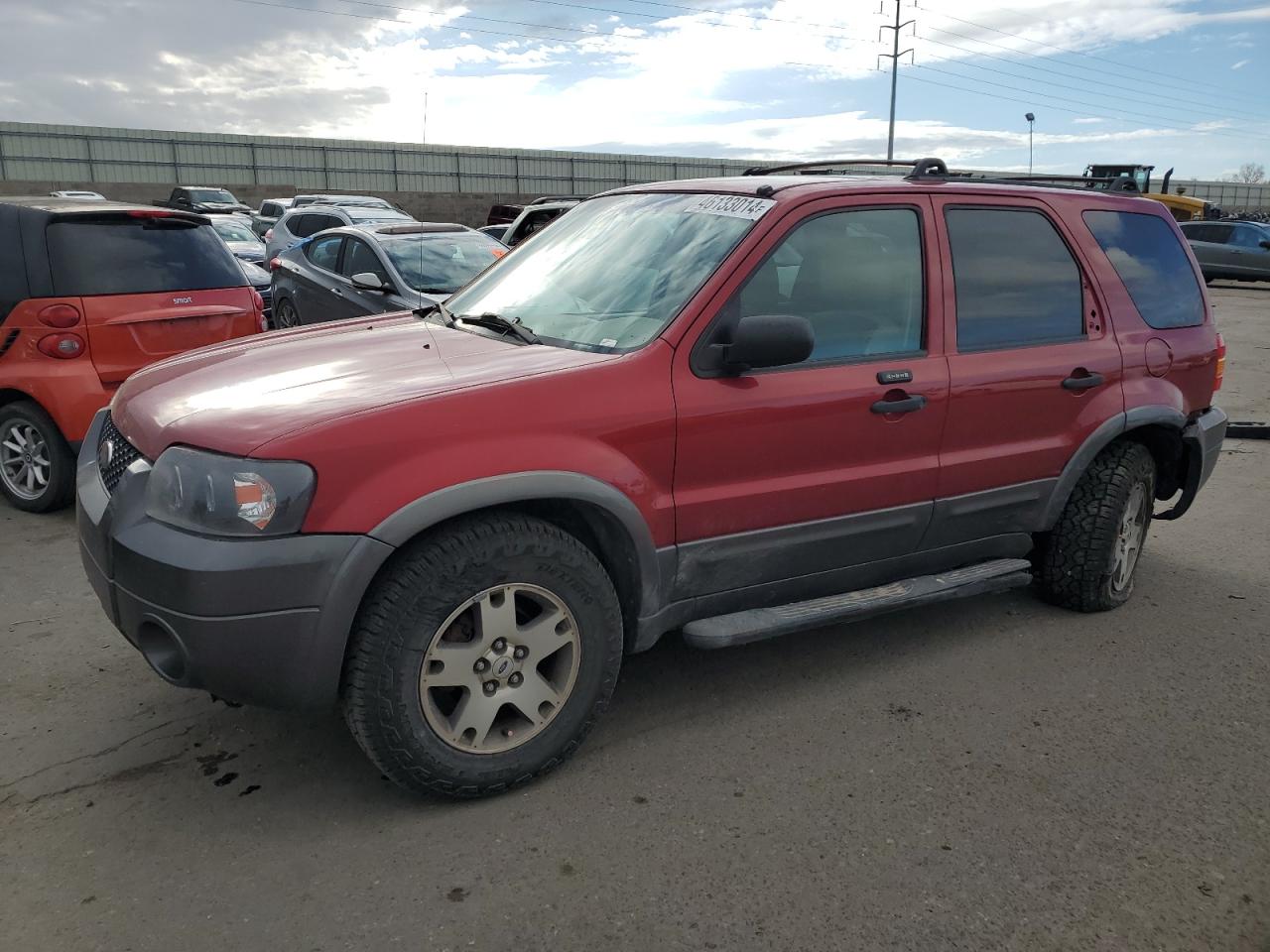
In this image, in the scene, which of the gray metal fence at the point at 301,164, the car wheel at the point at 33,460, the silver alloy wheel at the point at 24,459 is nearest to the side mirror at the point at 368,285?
the car wheel at the point at 33,460

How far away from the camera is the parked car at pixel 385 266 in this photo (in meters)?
8.46

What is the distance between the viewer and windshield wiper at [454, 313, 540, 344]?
3.39 m

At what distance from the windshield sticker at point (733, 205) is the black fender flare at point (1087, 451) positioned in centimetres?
177

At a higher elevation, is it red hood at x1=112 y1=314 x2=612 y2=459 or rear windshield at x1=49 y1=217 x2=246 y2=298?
rear windshield at x1=49 y1=217 x2=246 y2=298

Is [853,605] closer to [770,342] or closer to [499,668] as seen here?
[770,342]

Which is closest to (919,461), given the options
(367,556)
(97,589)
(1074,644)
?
(1074,644)

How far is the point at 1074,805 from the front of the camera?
2998 mm

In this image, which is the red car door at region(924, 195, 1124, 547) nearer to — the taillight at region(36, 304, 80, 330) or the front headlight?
the front headlight

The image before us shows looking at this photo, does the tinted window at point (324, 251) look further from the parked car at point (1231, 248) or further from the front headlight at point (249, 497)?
the parked car at point (1231, 248)

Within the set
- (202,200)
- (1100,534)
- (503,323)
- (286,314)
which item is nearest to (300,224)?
(286,314)

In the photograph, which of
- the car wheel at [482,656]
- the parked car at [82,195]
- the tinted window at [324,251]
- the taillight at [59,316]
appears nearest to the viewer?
the car wheel at [482,656]

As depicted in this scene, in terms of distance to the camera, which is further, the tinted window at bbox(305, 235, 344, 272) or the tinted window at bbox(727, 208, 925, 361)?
the tinted window at bbox(305, 235, 344, 272)

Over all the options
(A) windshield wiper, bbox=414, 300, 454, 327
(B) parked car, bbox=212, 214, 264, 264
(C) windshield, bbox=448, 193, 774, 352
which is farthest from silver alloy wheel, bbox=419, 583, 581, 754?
(B) parked car, bbox=212, 214, 264, 264

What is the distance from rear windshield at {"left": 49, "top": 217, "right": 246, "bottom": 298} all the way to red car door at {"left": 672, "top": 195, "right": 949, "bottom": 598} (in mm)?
4149
